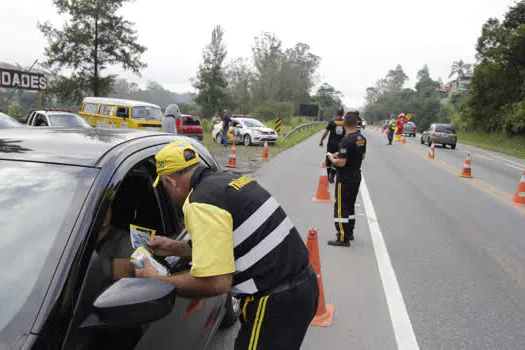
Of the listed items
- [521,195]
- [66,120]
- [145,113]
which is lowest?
[521,195]

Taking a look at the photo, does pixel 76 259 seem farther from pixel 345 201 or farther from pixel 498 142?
pixel 498 142

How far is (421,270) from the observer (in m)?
5.19

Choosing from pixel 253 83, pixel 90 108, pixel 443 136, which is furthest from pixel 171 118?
pixel 253 83

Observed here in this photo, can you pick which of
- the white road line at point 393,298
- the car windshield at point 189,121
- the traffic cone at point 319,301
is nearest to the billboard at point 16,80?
the car windshield at point 189,121

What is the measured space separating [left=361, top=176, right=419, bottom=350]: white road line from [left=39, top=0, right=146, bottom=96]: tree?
28841mm

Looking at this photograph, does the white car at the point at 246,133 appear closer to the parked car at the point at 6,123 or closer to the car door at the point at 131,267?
the parked car at the point at 6,123

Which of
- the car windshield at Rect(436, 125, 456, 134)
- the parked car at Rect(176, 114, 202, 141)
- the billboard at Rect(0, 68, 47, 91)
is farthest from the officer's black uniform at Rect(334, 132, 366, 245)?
the car windshield at Rect(436, 125, 456, 134)

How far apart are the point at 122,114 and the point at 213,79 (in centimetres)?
2593

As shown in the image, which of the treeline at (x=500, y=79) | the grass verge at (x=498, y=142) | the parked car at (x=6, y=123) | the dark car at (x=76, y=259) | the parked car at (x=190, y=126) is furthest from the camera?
the treeline at (x=500, y=79)

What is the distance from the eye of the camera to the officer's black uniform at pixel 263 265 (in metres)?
1.92

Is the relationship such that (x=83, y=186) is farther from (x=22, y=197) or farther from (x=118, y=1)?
(x=118, y=1)

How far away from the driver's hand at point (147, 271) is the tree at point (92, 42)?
3138cm

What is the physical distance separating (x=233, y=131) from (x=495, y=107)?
84.5 ft

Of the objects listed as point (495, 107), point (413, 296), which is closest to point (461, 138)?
point (495, 107)
